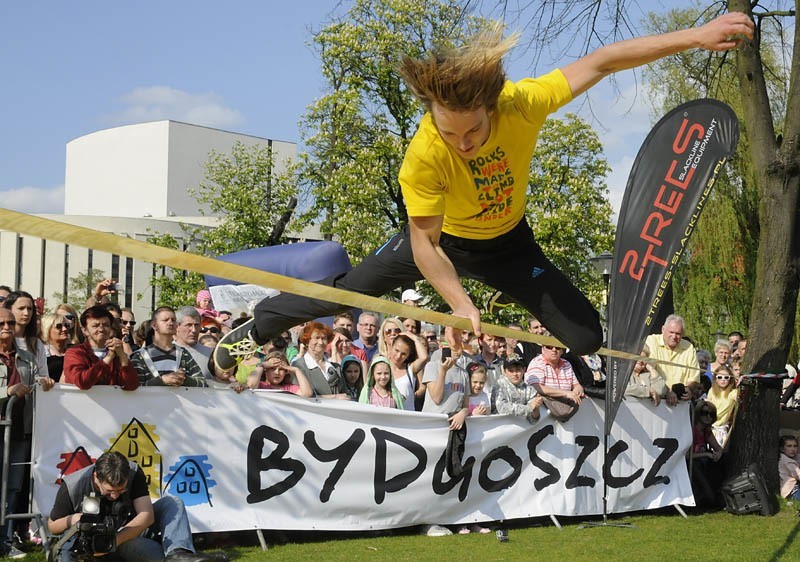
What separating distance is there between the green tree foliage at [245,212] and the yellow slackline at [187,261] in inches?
954

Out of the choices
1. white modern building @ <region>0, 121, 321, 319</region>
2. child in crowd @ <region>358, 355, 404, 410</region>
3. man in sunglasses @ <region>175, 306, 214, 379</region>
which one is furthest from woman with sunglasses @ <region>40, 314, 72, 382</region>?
white modern building @ <region>0, 121, 321, 319</region>

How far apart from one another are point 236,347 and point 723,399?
6.89 metres

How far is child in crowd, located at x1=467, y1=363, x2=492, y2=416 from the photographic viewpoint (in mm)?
8398

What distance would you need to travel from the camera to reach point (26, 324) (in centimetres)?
688

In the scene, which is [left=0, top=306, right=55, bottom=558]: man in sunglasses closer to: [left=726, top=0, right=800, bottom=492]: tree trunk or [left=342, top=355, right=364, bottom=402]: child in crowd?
[left=342, top=355, right=364, bottom=402]: child in crowd

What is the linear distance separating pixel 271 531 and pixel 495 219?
375cm

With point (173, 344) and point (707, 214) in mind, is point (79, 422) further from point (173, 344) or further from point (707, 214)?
point (707, 214)

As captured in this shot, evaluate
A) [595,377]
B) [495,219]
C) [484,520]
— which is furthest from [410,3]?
[495,219]

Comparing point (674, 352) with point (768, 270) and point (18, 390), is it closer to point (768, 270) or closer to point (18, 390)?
point (768, 270)

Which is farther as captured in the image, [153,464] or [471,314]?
[153,464]

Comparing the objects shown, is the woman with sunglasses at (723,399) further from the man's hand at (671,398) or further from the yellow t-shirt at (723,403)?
the man's hand at (671,398)

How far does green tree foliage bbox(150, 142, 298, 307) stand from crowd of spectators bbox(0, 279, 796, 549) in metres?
18.2

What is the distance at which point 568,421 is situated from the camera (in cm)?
872

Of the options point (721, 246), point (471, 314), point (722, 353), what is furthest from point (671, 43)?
point (721, 246)
